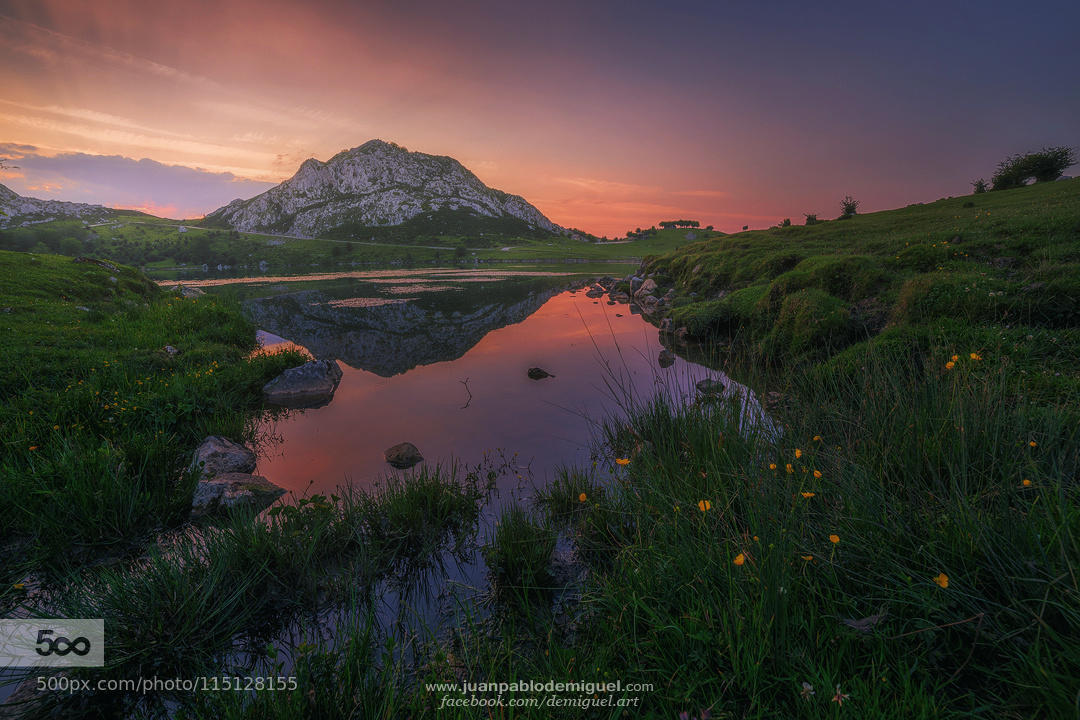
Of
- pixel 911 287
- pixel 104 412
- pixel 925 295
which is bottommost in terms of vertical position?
pixel 104 412

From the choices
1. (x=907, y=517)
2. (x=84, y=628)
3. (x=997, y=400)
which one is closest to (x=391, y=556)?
(x=84, y=628)

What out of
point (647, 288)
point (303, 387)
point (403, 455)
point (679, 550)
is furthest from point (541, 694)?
point (647, 288)

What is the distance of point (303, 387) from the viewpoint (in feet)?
38.3

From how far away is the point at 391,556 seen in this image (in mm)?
5016

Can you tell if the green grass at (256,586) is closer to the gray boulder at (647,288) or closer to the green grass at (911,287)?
the green grass at (911,287)

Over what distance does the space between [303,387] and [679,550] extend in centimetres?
1171

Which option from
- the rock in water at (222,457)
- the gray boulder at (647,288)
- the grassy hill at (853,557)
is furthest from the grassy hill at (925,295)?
the rock in water at (222,457)

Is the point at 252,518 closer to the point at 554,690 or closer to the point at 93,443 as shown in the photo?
the point at 93,443

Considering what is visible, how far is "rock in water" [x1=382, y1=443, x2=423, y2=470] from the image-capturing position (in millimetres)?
7668

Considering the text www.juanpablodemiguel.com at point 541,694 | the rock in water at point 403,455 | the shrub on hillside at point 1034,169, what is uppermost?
the shrub on hillside at point 1034,169

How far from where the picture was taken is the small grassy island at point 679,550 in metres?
2.39

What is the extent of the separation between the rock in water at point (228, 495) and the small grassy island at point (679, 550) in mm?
248

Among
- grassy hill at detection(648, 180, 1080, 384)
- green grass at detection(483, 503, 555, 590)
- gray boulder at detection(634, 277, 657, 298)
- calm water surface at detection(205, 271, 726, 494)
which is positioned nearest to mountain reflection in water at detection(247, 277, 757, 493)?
calm water surface at detection(205, 271, 726, 494)

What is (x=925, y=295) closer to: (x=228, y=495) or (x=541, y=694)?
(x=541, y=694)
